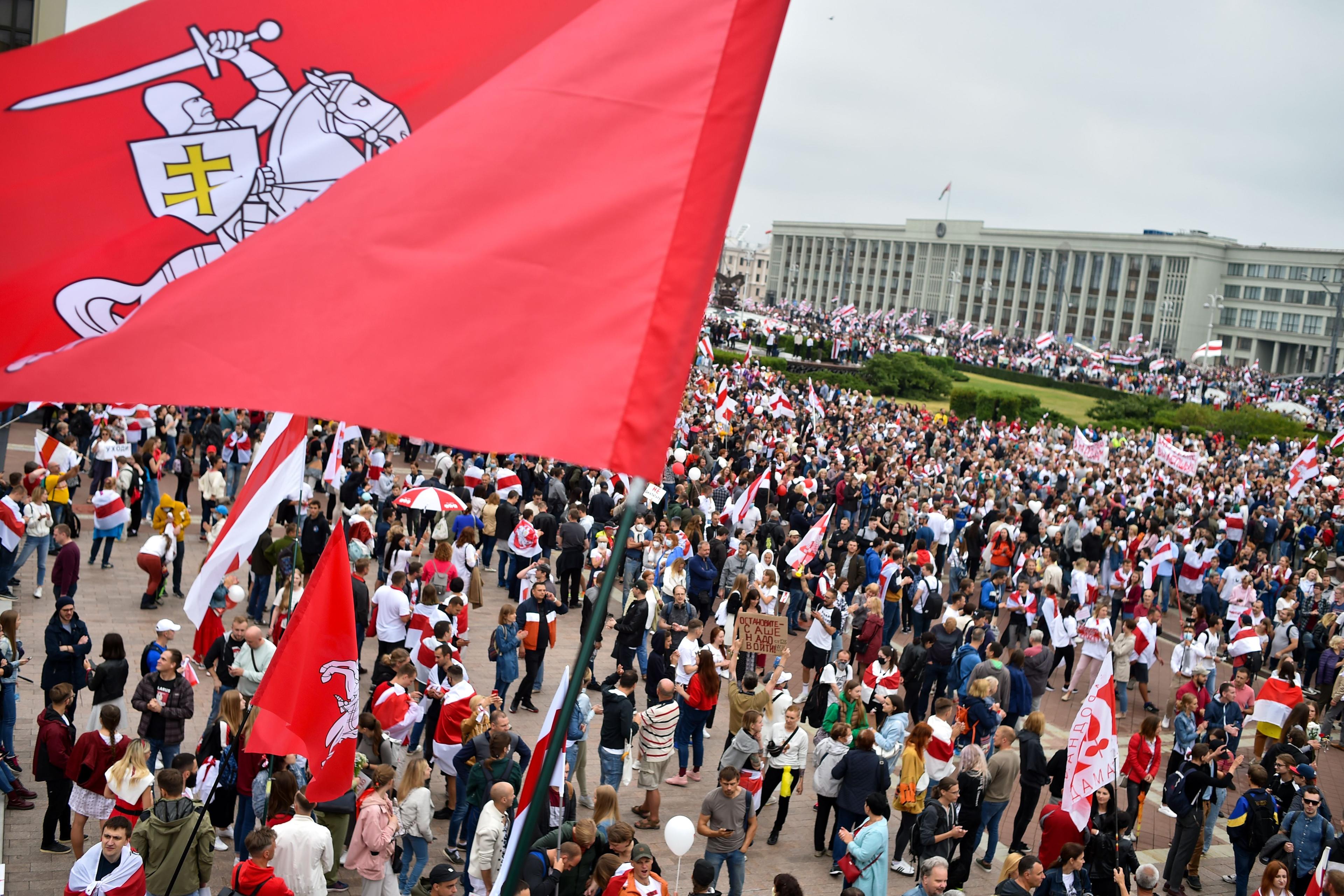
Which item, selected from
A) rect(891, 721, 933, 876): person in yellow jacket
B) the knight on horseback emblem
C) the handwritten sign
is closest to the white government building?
the handwritten sign

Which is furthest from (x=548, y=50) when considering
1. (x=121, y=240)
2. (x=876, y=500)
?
(x=876, y=500)

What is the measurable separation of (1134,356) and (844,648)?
213 feet

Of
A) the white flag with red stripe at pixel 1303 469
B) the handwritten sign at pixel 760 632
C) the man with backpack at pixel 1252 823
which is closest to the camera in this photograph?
the man with backpack at pixel 1252 823

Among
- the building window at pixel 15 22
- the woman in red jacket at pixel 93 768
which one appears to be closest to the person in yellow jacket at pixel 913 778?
the woman in red jacket at pixel 93 768

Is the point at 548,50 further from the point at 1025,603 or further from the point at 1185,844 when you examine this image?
the point at 1025,603

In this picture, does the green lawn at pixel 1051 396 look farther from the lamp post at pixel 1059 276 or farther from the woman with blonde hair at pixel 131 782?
the woman with blonde hair at pixel 131 782

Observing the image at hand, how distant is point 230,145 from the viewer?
13.1 ft

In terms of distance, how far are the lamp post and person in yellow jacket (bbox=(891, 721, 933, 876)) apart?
397 ft

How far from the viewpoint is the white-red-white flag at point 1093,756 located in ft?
31.8

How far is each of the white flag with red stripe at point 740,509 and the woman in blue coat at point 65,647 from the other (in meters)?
11.4

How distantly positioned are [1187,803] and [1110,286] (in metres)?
121

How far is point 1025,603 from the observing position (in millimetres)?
16969

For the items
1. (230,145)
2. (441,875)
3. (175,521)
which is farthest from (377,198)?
(175,521)

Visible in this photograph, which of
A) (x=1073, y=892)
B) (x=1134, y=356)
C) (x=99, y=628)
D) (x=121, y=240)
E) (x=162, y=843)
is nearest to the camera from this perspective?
(x=121, y=240)
